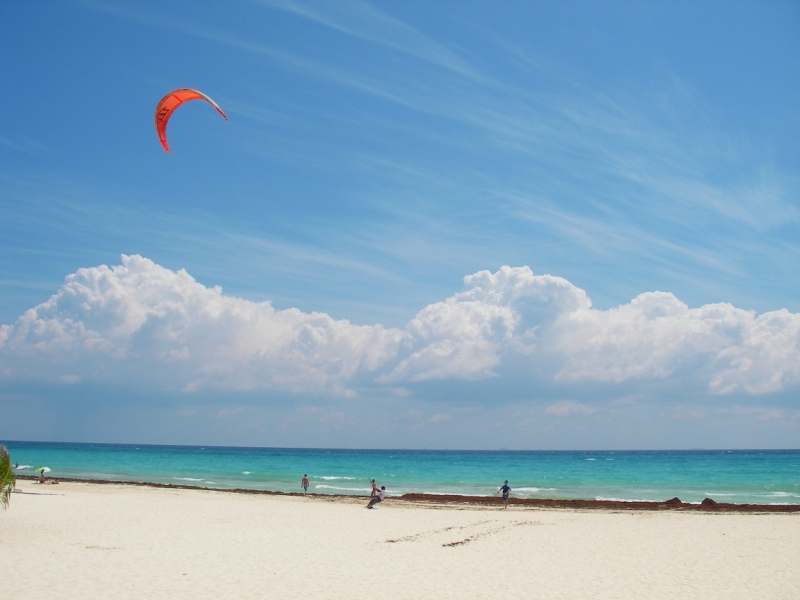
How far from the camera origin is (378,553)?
1253cm

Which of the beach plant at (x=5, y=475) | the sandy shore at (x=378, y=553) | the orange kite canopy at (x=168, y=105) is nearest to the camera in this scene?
the sandy shore at (x=378, y=553)

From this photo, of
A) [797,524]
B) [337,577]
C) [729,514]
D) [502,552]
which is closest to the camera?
[337,577]

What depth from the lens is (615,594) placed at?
9445 mm

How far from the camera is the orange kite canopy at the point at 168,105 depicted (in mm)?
15656

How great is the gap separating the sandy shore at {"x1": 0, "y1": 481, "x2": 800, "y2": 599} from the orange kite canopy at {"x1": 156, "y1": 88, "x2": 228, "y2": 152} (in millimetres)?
9746

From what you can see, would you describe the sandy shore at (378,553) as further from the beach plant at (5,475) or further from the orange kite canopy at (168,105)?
the orange kite canopy at (168,105)

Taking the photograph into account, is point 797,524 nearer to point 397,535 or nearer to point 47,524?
point 397,535

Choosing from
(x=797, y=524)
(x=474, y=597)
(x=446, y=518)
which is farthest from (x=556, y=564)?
(x=797, y=524)

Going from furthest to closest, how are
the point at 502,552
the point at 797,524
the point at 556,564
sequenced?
1. the point at 797,524
2. the point at 502,552
3. the point at 556,564

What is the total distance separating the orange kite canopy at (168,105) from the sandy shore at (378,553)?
32.0 ft

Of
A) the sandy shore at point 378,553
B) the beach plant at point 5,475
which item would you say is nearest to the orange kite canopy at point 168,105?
the beach plant at point 5,475

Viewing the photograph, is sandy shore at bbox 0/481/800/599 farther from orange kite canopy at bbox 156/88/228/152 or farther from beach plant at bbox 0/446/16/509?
orange kite canopy at bbox 156/88/228/152

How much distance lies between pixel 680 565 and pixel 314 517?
10.5 metres

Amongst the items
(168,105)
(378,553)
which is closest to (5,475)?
(378,553)
